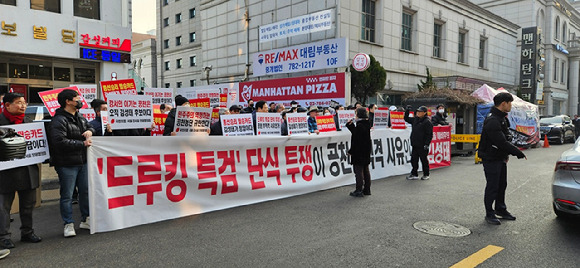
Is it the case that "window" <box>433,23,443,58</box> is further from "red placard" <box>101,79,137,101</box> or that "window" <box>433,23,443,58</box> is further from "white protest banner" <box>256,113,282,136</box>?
"red placard" <box>101,79,137,101</box>

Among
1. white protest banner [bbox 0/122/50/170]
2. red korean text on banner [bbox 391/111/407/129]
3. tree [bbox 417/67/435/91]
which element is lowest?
white protest banner [bbox 0/122/50/170]

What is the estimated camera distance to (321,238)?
15.6ft

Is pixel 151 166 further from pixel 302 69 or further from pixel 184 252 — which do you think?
pixel 302 69

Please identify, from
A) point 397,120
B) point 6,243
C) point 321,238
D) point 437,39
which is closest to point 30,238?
point 6,243

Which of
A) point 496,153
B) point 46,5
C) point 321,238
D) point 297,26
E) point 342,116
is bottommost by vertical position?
point 321,238

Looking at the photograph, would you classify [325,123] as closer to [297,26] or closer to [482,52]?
[297,26]

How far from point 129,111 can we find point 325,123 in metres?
4.41

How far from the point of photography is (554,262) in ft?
13.0

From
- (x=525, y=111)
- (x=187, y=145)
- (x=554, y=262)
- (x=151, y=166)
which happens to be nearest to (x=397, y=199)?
(x=554, y=262)

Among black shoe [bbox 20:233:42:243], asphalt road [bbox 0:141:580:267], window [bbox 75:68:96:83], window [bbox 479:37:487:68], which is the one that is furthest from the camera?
window [bbox 479:37:487:68]

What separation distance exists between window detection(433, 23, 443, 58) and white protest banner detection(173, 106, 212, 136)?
23.9m

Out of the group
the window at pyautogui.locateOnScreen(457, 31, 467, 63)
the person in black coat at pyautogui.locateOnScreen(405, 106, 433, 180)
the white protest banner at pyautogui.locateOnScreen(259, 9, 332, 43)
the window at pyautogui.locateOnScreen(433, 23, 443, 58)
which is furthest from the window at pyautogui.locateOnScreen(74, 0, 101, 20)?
the window at pyautogui.locateOnScreen(457, 31, 467, 63)

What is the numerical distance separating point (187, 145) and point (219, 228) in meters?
1.56

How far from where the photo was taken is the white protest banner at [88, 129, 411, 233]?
5.12 metres
